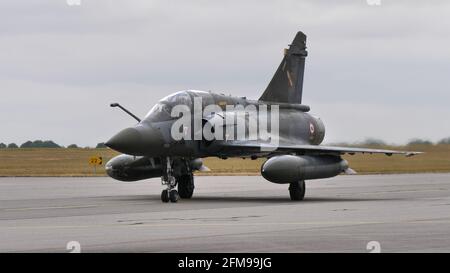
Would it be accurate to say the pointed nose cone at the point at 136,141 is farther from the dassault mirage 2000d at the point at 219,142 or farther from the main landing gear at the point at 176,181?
the main landing gear at the point at 176,181

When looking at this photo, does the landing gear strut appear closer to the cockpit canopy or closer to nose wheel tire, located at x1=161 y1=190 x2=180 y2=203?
nose wheel tire, located at x1=161 y1=190 x2=180 y2=203

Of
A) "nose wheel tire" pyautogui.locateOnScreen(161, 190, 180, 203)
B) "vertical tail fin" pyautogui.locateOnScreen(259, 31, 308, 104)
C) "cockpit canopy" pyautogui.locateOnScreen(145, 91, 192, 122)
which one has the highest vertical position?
"vertical tail fin" pyautogui.locateOnScreen(259, 31, 308, 104)

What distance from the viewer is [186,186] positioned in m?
30.5

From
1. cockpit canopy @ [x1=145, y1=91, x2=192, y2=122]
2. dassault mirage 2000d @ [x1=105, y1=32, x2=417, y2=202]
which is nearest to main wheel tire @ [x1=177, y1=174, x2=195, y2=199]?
dassault mirage 2000d @ [x1=105, y1=32, x2=417, y2=202]

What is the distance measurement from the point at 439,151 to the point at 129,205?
21.6 m

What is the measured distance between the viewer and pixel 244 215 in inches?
872

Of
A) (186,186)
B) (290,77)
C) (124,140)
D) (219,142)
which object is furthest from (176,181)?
(290,77)

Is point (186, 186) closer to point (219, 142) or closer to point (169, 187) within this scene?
point (219, 142)

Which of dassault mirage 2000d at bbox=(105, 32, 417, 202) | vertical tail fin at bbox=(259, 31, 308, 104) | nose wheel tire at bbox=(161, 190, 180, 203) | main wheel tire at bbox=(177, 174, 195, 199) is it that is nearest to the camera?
dassault mirage 2000d at bbox=(105, 32, 417, 202)

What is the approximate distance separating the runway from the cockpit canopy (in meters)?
2.43

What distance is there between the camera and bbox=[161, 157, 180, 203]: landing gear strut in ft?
91.1
